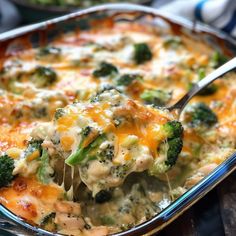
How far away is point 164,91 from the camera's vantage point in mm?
2947

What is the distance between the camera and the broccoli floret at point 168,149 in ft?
7.13

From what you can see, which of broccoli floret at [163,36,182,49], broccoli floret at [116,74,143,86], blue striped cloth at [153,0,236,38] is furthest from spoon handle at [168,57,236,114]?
blue striped cloth at [153,0,236,38]

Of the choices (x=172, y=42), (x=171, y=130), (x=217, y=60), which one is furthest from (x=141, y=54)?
(x=171, y=130)

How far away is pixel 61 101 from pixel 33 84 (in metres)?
0.29

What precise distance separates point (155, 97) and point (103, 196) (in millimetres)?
771

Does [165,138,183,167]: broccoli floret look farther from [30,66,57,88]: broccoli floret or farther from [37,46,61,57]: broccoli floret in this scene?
[37,46,61,57]: broccoli floret

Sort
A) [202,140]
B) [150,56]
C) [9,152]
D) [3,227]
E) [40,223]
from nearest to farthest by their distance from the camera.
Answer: [3,227] → [40,223] → [9,152] → [202,140] → [150,56]

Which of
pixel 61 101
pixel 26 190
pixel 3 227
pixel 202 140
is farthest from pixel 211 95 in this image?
pixel 3 227

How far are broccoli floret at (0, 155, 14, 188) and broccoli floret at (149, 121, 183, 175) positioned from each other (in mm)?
613

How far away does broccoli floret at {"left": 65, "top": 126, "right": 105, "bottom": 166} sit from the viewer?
6.72 ft

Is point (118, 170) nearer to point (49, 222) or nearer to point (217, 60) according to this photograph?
point (49, 222)

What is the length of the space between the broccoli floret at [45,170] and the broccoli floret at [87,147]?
0.17m

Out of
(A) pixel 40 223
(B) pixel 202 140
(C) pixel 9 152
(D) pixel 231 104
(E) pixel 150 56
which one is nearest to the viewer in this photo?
(A) pixel 40 223

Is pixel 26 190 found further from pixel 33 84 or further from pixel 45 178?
pixel 33 84
